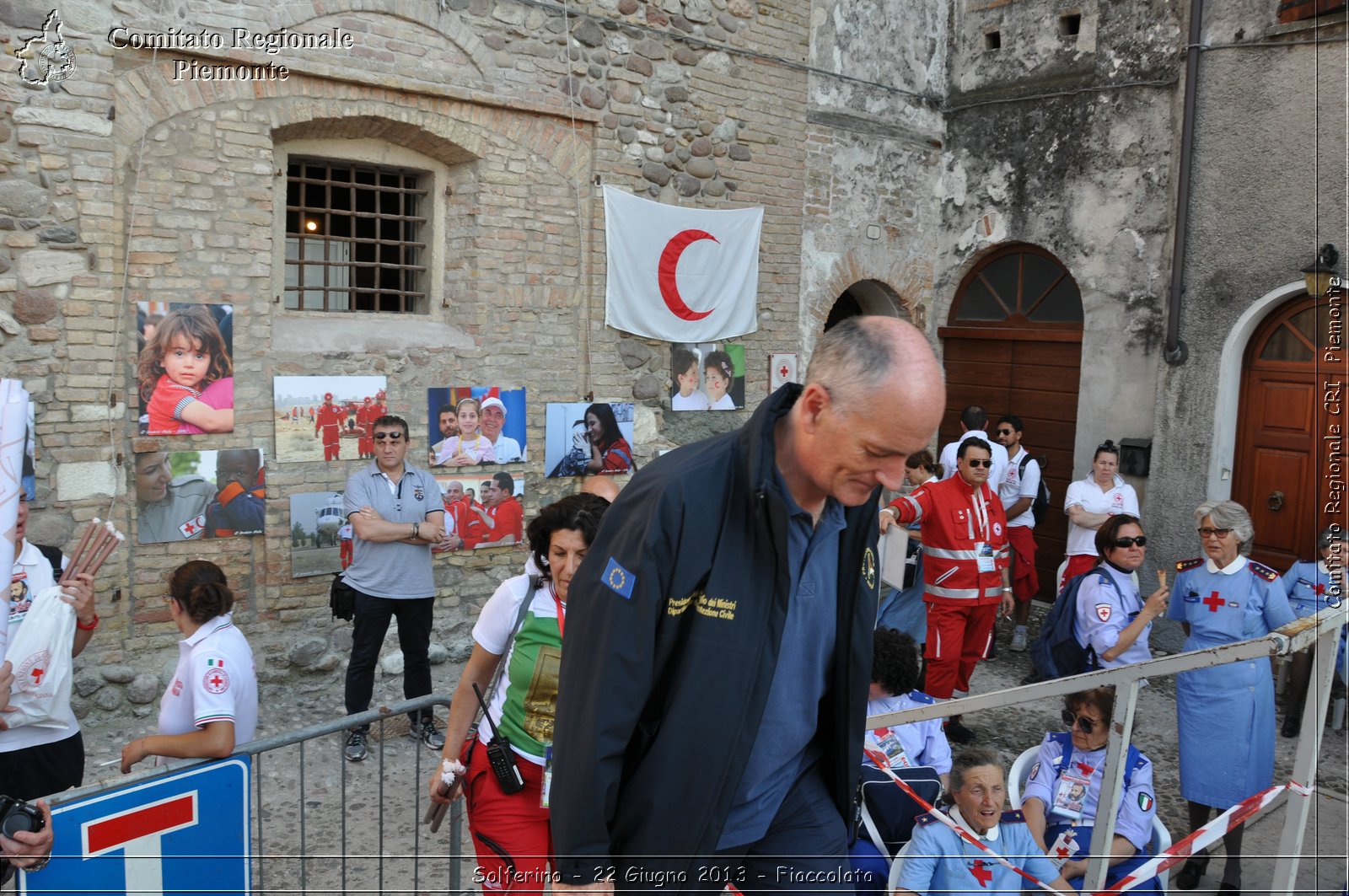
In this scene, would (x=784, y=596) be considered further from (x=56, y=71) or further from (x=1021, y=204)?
(x=1021, y=204)

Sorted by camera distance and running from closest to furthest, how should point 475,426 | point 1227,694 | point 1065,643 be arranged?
1. point 1227,694
2. point 1065,643
3. point 475,426

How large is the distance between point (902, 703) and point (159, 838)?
2953mm

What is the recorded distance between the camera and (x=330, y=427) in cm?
691

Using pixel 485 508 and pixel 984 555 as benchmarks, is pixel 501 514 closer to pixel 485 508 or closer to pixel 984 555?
pixel 485 508

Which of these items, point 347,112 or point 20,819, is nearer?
point 20,819

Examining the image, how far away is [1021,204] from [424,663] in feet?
23.3

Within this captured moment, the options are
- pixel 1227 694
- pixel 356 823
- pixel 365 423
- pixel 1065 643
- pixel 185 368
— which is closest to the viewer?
pixel 1227 694

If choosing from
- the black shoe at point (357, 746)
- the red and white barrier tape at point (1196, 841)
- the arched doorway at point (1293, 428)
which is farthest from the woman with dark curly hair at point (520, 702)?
the arched doorway at point (1293, 428)

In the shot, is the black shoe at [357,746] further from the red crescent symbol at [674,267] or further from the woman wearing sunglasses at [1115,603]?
the red crescent symbol at [674,267]

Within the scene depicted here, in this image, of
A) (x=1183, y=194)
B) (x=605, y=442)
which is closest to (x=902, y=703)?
(x=605, y=442)

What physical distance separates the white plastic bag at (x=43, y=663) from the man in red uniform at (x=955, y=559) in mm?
4441

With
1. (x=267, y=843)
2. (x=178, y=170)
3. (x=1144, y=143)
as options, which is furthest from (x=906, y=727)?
(x=1144, y=143)

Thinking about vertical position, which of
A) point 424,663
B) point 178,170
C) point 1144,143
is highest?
point 1144,143

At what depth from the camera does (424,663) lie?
240 inches
